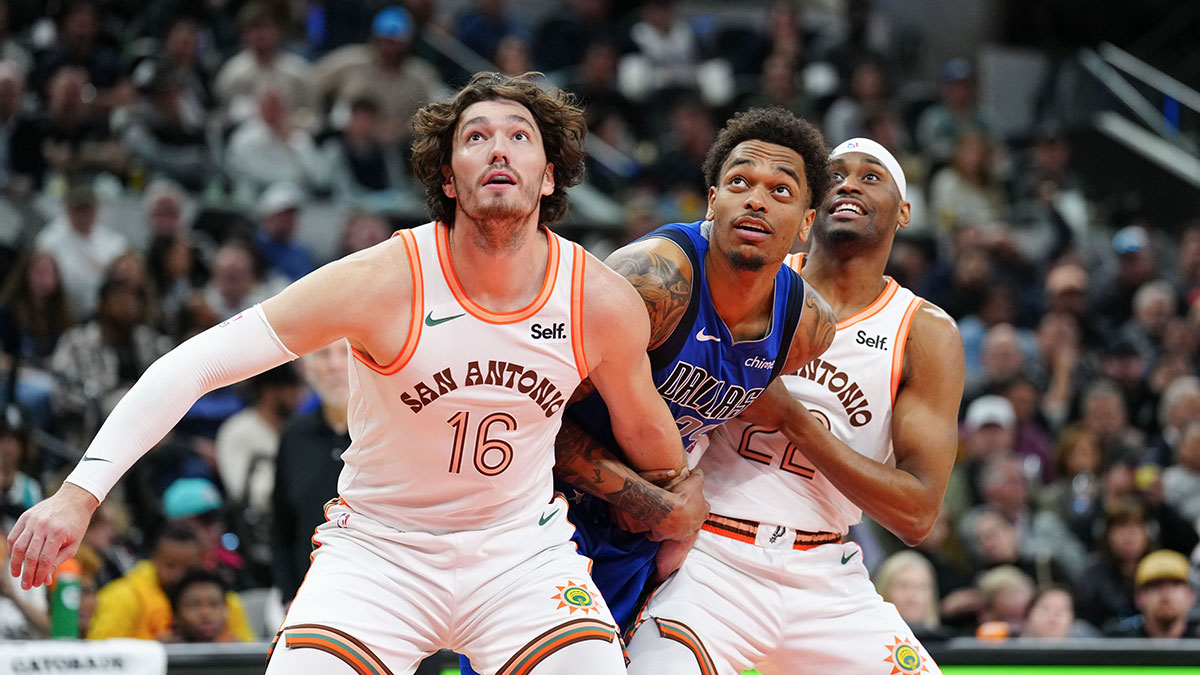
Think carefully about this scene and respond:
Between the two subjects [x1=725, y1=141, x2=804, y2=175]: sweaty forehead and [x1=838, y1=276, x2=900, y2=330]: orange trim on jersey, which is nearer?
[x1=725, y1=141, x2=804, y2=175]: sweaty forehead

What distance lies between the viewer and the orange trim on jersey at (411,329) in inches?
151

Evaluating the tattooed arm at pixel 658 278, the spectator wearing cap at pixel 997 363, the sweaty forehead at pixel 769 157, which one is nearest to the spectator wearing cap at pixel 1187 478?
the spectator wearing cap at pixel 997 363

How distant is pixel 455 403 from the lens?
3.88m

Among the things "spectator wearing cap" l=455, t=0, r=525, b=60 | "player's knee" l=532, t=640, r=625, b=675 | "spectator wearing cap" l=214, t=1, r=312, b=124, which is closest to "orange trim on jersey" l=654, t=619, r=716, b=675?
"player's knee" l=532, t=640, r=625, b=675

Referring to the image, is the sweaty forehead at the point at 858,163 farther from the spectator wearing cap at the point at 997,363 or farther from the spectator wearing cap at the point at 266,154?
the spectator wearing cap at the point at 266,154

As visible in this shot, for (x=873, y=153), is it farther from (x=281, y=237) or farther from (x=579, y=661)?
(x=281, y=237)

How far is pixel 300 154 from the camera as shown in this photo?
11.3 m

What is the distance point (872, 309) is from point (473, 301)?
1.63m

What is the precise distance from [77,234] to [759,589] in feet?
21.9

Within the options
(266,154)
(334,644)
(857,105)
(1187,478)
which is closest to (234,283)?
(266,154)

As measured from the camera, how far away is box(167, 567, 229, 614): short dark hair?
6645mm

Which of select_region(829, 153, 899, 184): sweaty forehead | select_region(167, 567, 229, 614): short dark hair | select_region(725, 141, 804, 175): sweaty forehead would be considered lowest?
select_region(167, 567, 229, 614): short dark hair

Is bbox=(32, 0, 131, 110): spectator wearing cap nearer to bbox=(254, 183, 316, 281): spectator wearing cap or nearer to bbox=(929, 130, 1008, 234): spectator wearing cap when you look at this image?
bbox=(254, 183, 316, 281): spectator wearing cap

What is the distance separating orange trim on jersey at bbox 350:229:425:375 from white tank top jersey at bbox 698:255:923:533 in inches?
52.1
